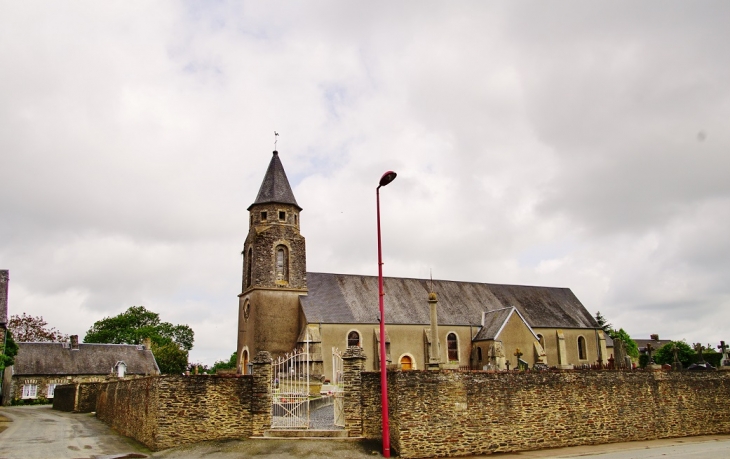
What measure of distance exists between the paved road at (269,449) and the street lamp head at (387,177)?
763 cm

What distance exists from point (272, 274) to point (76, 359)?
2562 centimetres

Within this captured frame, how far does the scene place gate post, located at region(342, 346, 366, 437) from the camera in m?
17.1

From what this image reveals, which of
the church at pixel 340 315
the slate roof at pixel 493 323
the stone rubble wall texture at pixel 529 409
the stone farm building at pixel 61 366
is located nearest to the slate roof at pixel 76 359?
the stone farm building at pixel 61 366

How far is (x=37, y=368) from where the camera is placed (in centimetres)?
4975

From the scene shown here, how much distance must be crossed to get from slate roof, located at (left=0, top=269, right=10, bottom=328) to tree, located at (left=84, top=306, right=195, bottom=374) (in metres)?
27.8

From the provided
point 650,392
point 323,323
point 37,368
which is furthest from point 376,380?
point 37,368

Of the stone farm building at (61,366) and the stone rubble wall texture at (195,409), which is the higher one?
the stone farm building at (61,366)

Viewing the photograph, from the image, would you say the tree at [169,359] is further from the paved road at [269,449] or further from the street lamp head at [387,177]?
the street lamp head at [387,177]

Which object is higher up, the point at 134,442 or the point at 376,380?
the point at 376,380

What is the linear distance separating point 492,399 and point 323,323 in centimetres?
2158

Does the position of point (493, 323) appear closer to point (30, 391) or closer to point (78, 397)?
point (78, 397)

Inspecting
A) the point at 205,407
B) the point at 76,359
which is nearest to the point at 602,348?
the point at 205,407

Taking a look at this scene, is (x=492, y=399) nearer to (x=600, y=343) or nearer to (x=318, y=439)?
(x=318, y=439)

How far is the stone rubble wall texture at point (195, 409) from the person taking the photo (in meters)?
16.6
